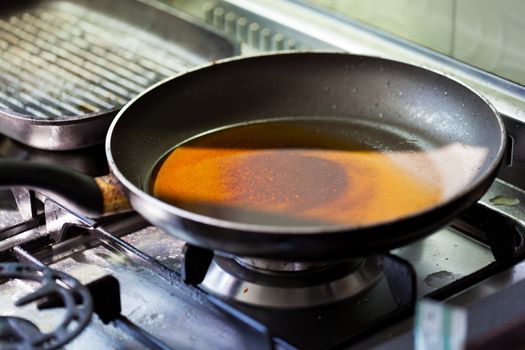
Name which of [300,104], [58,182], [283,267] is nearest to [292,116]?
[300,104]

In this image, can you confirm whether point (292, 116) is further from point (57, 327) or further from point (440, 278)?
point (57, 327)

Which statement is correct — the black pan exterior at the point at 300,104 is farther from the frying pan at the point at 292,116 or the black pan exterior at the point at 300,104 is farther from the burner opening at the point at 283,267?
the burner opening at the point at 283,267

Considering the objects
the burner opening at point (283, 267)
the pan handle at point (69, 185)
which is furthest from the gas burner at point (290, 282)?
the pan handle at point (69, 185)

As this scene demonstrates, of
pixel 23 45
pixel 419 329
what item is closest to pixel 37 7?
pixel 23 45

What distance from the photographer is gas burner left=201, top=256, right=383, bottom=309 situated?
0.88 m

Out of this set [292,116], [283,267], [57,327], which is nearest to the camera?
[57,327]

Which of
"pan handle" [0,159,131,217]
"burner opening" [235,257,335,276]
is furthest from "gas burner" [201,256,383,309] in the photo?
"pan handle" [0,159,131,217]

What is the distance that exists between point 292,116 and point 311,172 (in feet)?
0.47

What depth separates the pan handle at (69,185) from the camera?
80 cm

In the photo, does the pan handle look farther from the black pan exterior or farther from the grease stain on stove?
the grease stain on stove

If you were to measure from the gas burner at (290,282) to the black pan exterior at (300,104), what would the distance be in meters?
0.13

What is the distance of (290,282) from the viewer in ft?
2.92

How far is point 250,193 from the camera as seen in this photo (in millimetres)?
919

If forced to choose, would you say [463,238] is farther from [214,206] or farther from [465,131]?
[214,206]
